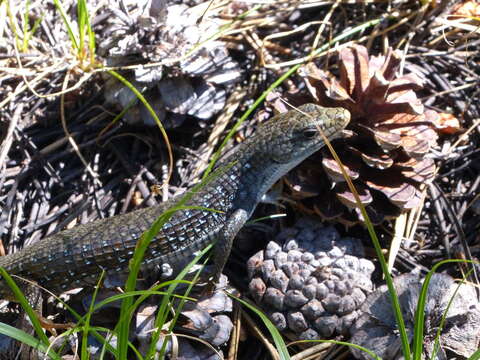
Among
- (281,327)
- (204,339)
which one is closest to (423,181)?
(281,327)

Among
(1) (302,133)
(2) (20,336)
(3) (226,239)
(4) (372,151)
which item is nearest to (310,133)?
(1) (302,133)

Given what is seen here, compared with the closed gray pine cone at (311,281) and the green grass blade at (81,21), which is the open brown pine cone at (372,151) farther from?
the green grass blade at (81,21)

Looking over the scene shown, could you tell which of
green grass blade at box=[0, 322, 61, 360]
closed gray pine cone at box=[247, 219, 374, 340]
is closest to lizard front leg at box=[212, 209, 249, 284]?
closed gray pine cone at box=[247, 219, 374, 340]

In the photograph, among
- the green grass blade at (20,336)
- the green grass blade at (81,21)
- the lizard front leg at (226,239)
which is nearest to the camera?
the green grass blade at (20,336)

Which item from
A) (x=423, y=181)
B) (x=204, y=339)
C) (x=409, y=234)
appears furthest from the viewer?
(x=409, y=234)

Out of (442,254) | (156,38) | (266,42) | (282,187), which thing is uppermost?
(156,38)

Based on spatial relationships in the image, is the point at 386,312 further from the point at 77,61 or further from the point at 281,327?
the point at 77,61

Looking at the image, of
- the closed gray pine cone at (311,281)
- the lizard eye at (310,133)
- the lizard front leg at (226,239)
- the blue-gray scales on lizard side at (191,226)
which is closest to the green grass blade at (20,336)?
the blue-gray scales on lizard side at (191,226)
